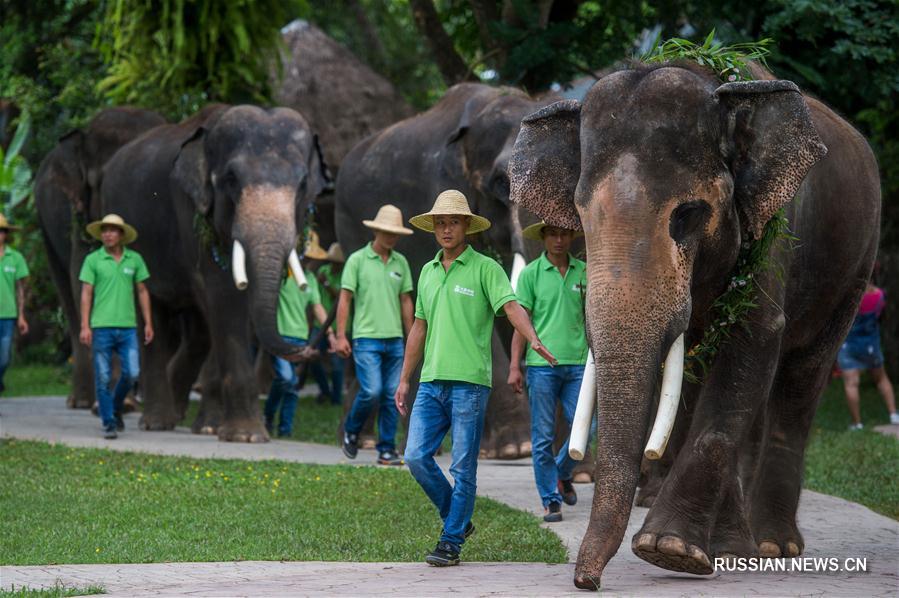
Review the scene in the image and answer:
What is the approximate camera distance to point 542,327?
10117 mm

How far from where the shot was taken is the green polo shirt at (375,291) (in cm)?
1230

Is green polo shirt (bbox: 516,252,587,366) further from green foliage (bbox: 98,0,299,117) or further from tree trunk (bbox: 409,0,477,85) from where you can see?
green foliage (bbox: 98,0,299,117)

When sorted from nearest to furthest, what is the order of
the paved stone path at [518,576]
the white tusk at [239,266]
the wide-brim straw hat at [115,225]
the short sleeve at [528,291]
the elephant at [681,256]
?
the elephant at [681,256] < the paved stone path at [518,576] < the short sleeve at [528,291] < the white tusk at [239,266] < the wide-brim straw hat at [115,225]

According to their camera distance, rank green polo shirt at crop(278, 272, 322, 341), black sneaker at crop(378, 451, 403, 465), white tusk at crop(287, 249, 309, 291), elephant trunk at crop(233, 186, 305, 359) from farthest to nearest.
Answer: green polo shirt at crop(278, 272, 322, 341), white tusk at crop(287, 249, 309, 291), elephant trunk at crop(233, 186, 305, 359), black sneaker at crop(378, 451, 403, 465)

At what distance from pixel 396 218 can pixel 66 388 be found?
1127cm

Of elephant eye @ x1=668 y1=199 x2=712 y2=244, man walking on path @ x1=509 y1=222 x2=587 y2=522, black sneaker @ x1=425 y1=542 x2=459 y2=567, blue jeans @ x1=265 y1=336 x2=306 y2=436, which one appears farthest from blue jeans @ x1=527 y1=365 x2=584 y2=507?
blue jeans @ x1=265 y1=336 x2=306 y2=436

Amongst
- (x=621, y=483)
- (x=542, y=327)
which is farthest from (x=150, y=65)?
(x=621, y=483)

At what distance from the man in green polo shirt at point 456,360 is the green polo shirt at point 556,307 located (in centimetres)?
143

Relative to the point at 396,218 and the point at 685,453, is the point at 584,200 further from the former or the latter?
the point at 396,218

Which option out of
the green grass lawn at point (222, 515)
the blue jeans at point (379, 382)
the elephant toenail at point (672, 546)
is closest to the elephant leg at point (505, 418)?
the blue jeans at point (379, 382)

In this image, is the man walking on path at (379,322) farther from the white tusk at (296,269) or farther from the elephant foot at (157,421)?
the elephant foot at (157,421)

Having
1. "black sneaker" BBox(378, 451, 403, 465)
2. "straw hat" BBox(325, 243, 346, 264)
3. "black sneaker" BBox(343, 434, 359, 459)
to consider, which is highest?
"straw hat" BBox(325, 243, 346, 264)

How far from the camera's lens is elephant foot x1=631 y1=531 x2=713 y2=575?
710cm

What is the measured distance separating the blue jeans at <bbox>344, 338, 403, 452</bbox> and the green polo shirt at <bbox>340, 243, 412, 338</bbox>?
11cm
